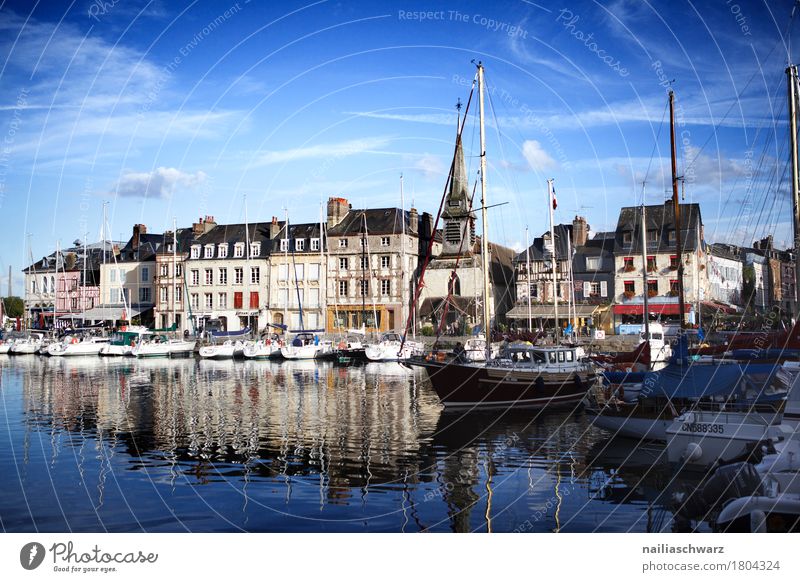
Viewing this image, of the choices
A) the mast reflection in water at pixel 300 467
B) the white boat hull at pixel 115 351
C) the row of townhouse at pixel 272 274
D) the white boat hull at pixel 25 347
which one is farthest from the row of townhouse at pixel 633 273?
the white boat hull at pixel 25 347

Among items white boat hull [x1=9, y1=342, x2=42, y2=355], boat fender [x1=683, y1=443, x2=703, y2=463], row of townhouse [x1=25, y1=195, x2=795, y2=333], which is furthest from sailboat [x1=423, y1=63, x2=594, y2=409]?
white boat hull [x1=9, y1=342, x2=42, y2=355]

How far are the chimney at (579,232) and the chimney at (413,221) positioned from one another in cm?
1308

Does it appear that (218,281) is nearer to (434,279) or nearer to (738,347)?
(434,279)

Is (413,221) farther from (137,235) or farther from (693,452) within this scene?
(693,452)

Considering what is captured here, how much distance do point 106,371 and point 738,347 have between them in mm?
34690

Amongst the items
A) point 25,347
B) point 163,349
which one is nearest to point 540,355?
point 163,349

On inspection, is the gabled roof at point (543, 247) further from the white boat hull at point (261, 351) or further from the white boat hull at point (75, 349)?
the white boat hull at point (75, 349)

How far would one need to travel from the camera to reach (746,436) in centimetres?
1482

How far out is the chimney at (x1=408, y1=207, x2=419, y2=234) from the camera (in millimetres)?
62750

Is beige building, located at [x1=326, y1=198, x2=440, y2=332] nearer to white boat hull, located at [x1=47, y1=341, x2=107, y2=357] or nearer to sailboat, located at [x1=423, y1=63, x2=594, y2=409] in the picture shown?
white boat hull, located at [x1=47, y1=341, x2=107, y2=357]

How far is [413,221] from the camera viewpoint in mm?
63531

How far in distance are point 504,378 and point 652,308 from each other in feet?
97.0

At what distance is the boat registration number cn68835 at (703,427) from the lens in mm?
15227
